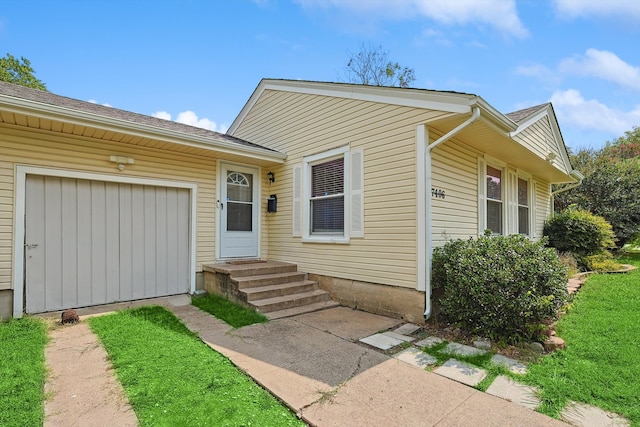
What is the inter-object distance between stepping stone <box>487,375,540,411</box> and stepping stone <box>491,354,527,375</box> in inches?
9.4

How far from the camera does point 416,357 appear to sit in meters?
3.32

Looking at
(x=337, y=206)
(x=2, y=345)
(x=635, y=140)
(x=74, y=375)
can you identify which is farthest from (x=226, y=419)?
(x=635, y=140)

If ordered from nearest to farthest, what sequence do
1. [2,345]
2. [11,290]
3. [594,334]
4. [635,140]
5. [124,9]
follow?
1. [2,345]
2. [594,334]
3. [11,290]
4. [124,9]
5. [635,140]

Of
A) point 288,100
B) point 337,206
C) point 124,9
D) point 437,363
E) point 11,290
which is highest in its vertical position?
point 124,9

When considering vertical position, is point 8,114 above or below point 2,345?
above

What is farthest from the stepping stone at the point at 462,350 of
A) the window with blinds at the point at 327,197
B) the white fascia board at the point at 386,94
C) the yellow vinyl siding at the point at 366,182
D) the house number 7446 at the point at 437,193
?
the white fascia board at the point at 386,94

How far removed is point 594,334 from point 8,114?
297 inches

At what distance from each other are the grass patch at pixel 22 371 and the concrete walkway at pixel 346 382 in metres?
1.47

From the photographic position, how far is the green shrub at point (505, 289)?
3.57m

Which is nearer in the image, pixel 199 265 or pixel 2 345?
pixel 2 345

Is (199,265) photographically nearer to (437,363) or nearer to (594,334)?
(437,363)

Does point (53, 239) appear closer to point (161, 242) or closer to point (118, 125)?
point (161, 242)

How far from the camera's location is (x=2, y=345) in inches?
135

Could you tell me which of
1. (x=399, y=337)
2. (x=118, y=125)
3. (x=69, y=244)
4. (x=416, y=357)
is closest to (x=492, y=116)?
(x=399, y=337)
